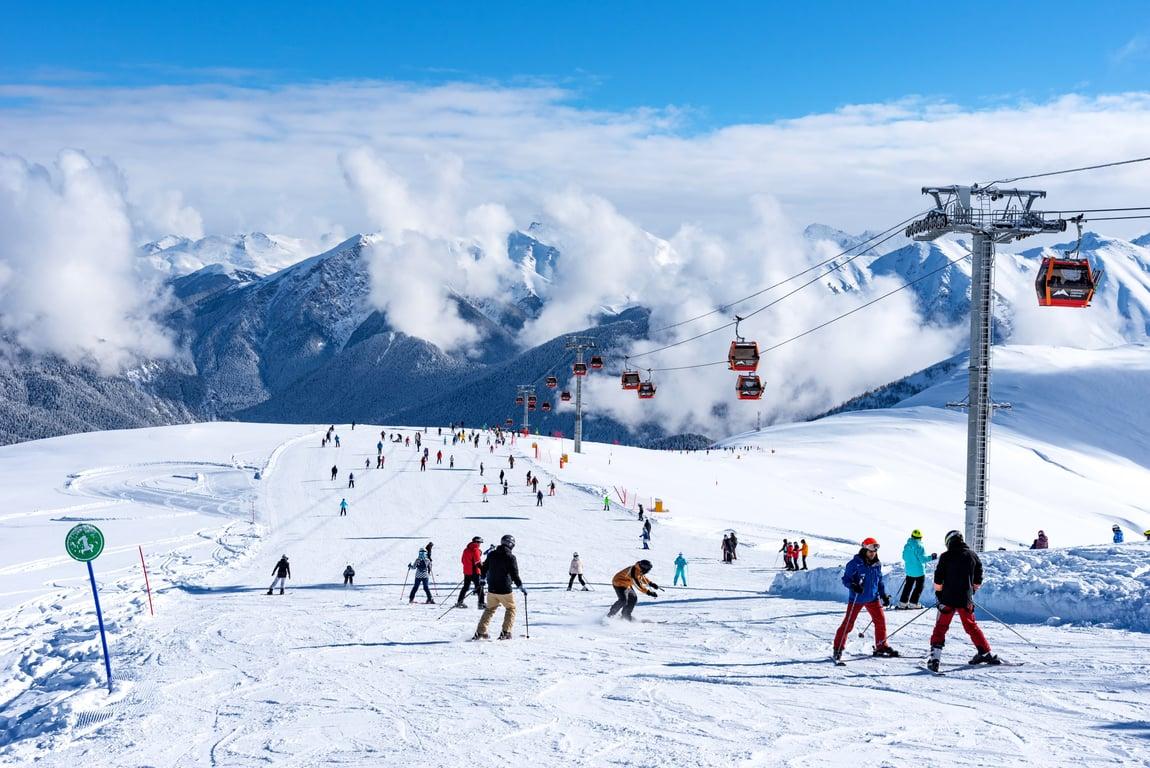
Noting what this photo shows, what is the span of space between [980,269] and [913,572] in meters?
10.8

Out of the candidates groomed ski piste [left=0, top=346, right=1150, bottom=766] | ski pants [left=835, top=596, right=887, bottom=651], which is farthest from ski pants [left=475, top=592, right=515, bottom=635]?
ski pants [left=835, top=596, right=887, bottom=651]

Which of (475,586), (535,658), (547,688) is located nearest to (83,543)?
(535,658)

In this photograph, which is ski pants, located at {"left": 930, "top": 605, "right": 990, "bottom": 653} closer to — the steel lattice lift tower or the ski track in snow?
the ski track in snow

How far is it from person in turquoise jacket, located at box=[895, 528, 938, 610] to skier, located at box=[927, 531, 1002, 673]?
3.32 meters

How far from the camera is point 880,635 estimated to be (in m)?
12.5

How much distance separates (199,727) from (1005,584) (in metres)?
12.1

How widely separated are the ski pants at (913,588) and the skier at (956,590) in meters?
3.77

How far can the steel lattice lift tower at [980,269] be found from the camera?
22.9 m

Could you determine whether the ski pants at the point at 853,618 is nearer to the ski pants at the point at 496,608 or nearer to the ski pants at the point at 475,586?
the ski pants at the point at 496,608

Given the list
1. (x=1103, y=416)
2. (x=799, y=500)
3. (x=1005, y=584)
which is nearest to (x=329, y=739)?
(x=1005, y=584)

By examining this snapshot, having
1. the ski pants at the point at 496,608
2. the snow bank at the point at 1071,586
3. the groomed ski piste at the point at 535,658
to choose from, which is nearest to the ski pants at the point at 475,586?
the groomed ski piste at the point at 535,658

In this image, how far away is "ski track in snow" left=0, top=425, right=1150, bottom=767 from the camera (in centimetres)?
909

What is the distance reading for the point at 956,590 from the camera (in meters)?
11.4

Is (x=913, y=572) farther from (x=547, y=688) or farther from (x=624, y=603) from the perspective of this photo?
(x=547, y=688)
